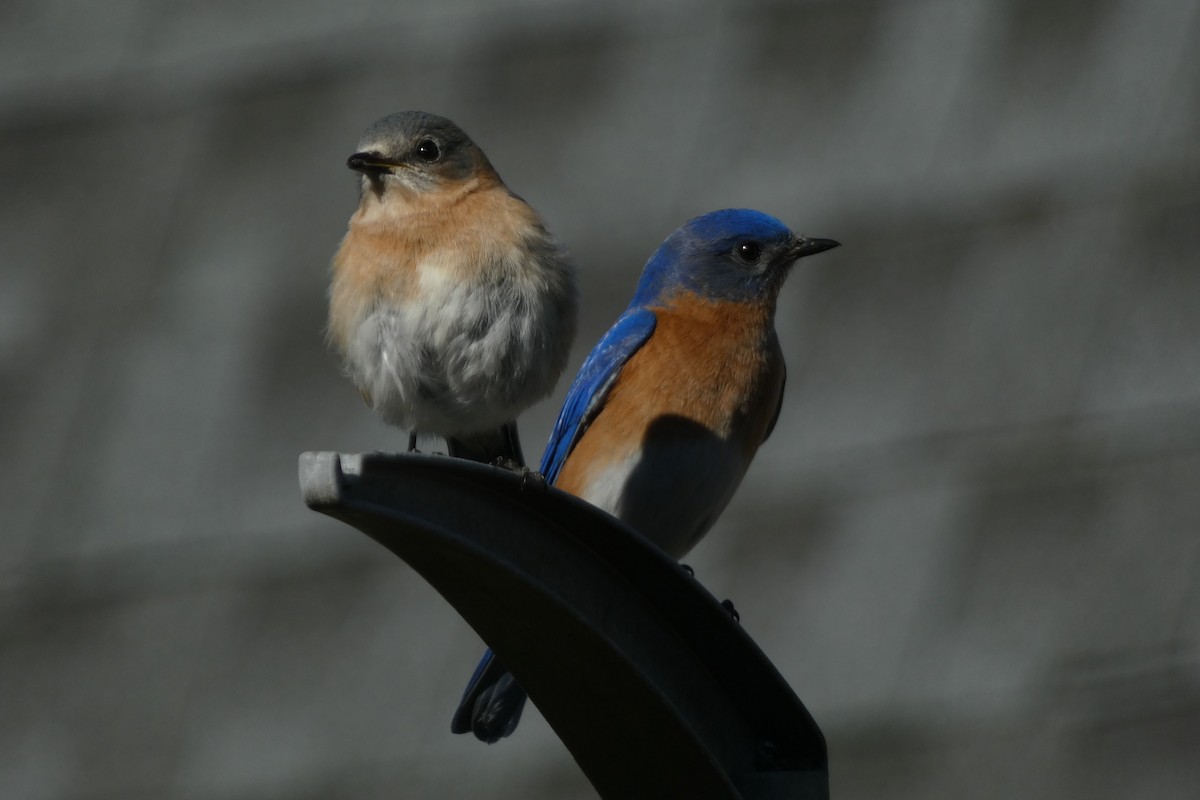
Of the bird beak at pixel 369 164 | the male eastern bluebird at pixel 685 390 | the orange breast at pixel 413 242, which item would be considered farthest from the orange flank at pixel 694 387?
the bird beak at pixel 369 164

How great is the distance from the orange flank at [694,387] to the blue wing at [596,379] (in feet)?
0.07

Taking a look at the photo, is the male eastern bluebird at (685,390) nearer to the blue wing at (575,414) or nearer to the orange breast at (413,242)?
the blue wing at (575,414)

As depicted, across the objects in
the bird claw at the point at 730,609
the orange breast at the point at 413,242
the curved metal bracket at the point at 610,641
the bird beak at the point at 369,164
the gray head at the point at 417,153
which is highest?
the gray head at the point at 417,153

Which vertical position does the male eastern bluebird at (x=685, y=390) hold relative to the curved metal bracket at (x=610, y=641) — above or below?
above

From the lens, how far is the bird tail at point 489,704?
3930mm

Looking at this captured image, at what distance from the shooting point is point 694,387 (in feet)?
13.9

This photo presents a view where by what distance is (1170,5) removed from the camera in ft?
19.8

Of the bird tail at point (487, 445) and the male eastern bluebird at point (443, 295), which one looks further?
the bird tail at point (487, 445)

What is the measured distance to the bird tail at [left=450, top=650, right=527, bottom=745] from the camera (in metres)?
3.93

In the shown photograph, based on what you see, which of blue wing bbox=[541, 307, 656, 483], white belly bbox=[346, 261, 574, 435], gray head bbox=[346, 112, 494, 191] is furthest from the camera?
blue wing bbox=[541, 307, 656, 483]

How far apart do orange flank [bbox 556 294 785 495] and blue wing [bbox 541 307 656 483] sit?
2cm

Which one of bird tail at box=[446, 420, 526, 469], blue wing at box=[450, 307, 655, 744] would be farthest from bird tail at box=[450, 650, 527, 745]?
bird tail at box=[446, 420, 526, 469]

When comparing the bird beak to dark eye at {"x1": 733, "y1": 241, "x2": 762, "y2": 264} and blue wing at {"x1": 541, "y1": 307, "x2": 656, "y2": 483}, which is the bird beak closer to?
blue wing at {"x1": 541, "y1": 307, "x2": 656, "y2": 483}

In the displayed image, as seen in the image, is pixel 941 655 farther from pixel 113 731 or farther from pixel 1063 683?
pixel 113 731
